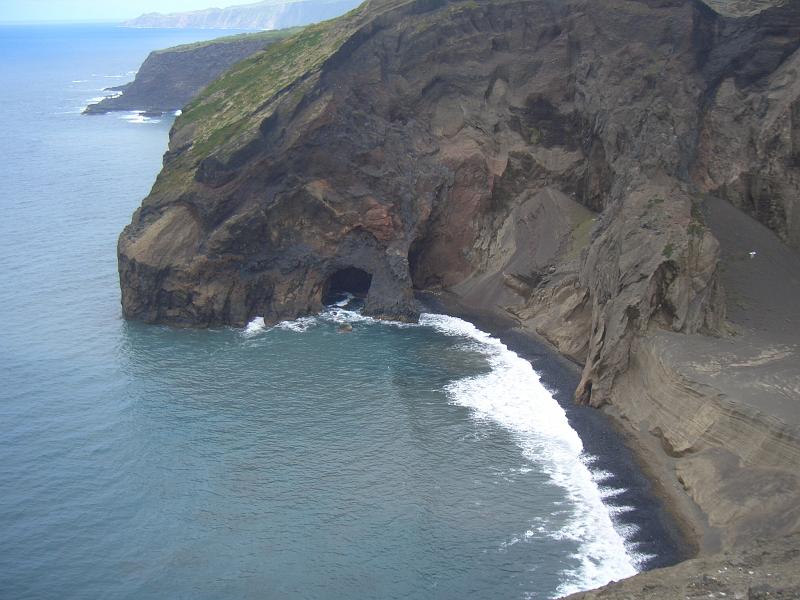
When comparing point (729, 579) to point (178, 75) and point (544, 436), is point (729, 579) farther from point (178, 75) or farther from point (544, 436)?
point (178, 75)

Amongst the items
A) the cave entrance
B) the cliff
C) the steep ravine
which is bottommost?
the cave entrance

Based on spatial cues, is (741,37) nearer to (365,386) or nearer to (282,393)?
(365,386)

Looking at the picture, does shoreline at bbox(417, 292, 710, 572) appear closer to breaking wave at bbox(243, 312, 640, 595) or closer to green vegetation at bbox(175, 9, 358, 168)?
breaking wave at bbox(243, 312, 640, 595)

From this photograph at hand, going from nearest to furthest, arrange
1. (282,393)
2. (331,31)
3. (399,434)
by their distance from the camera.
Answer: (399,434), (282,393), (331,31)

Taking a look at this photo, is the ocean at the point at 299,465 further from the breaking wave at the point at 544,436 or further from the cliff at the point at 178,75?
the cliff at the point at 178,75

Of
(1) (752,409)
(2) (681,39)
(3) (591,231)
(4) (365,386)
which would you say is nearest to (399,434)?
(4) (365,386)

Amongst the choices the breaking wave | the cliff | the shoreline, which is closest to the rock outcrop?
the breaking wave

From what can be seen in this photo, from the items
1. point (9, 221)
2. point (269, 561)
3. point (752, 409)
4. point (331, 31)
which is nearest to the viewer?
point (269, 561)
